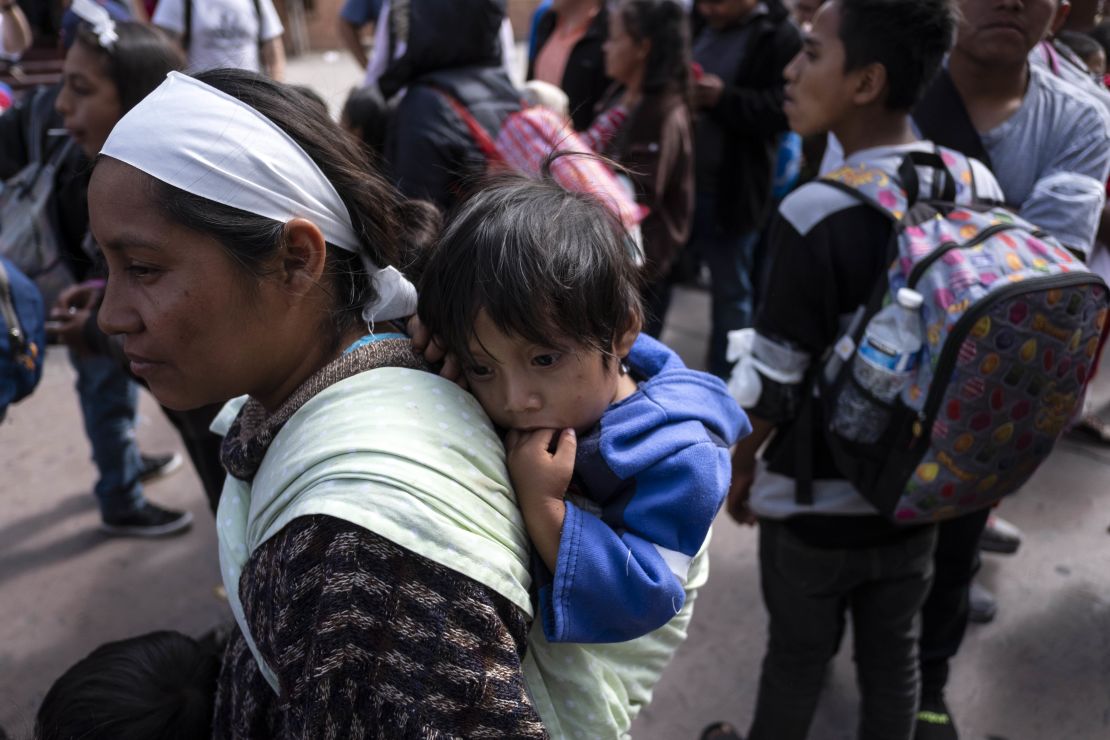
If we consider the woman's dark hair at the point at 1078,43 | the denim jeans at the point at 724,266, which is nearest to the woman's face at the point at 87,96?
the denim jeans at the point at 724,266

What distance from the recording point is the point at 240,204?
987mm

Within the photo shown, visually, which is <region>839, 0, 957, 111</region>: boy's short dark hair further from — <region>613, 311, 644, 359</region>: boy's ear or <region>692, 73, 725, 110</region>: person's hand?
<region>692, 73, 725, 110</region>: person's hand

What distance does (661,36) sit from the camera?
11.3 feet

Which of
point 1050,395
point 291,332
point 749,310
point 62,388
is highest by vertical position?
point 291,332

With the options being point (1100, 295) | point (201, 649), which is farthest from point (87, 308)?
point (1100, 295)

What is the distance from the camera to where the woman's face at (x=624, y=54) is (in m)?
3.49

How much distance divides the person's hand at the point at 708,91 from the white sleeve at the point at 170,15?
2.72 metres

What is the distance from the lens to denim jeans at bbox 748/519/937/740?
1.95 metres

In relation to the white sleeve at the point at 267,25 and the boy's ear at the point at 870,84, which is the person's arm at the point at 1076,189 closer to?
the boy's ear at the point at 870,84

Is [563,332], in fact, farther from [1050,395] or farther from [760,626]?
[760,626]

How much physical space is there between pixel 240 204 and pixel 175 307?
0.15 metres

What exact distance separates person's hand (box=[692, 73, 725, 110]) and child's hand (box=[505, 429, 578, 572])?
3.21m

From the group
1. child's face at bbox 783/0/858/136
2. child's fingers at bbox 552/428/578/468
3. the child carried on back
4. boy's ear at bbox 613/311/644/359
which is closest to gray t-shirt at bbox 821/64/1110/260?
child's face at bbox 783/0/858/136

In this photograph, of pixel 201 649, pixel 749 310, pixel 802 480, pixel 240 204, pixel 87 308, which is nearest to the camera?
pixel 240 204
